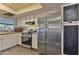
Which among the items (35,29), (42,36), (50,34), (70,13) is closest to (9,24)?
(35,29)

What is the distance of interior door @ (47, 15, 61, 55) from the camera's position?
1.60m

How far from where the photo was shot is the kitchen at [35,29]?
4.58ft

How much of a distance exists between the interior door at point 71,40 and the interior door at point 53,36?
14 cm

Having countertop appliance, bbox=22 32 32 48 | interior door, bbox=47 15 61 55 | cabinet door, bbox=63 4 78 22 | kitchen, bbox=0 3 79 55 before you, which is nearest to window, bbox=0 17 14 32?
kitchen, bbox=0 3 79 55

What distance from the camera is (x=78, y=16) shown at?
1.29 metres

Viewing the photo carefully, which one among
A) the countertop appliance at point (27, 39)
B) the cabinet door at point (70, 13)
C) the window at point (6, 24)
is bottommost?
the countertop appliance at point (27, 39)

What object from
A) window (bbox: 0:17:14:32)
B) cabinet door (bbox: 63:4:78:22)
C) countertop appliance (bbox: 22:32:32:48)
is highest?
cabinet door (bbox: 63:4:78:22)

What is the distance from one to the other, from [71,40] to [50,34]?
464 millimetres

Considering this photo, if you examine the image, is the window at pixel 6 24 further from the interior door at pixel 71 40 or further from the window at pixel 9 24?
the interior door at pixel 71 40

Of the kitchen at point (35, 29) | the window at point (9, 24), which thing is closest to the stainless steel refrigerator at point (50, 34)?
the kitchen at point (35, 29)

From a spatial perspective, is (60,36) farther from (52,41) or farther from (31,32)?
(31,32)

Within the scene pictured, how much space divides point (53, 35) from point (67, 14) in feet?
1.62

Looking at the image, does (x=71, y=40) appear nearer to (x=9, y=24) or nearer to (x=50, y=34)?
(x=50, y=34)

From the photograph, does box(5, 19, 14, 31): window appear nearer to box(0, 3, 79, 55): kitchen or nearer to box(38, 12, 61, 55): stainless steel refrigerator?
box(0, 3, 79, 55): kitchen
